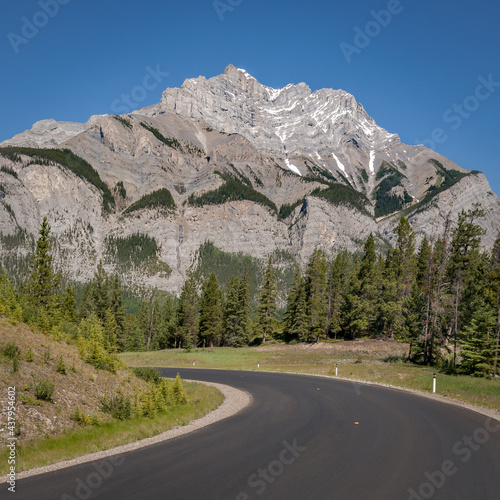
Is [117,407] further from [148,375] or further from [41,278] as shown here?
[41,278]

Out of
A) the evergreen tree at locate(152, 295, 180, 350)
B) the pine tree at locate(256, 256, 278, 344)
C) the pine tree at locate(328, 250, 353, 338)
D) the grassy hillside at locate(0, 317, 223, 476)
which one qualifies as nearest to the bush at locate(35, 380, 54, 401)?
the grassy hillside at locate(0, 317, 223, 476)

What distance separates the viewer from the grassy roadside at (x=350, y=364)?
71.0 feet

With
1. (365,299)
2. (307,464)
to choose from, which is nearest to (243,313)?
(365,299)

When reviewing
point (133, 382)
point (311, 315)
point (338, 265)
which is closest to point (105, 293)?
point (311, 315)

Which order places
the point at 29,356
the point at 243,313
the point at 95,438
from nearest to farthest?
the point at 95,438 → the point at 29,356 → the point at 243,313

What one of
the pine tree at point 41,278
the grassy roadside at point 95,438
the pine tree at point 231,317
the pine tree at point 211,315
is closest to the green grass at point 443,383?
the grassy roadside at point 95,438

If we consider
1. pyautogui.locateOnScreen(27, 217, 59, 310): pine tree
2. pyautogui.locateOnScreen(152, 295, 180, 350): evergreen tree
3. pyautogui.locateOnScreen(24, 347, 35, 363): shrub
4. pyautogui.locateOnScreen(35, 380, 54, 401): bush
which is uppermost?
pyautogui.locateOnScreen(27, 217, 59, 310): pine tree

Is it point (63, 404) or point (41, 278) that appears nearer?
point (63, 404)

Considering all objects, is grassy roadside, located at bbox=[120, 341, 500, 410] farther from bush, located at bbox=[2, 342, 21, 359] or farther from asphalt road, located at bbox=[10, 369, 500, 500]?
bush, located at bbox=[2, 342, 21, 359]

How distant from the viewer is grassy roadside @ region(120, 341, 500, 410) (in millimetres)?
21641

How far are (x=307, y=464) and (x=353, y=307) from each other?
56092 millimetres

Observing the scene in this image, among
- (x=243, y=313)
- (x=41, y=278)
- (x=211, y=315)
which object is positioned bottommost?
(x=211, y=315)

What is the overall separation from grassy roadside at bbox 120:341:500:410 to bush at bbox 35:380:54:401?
61.7 feet

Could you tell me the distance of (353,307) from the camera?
203 ft
